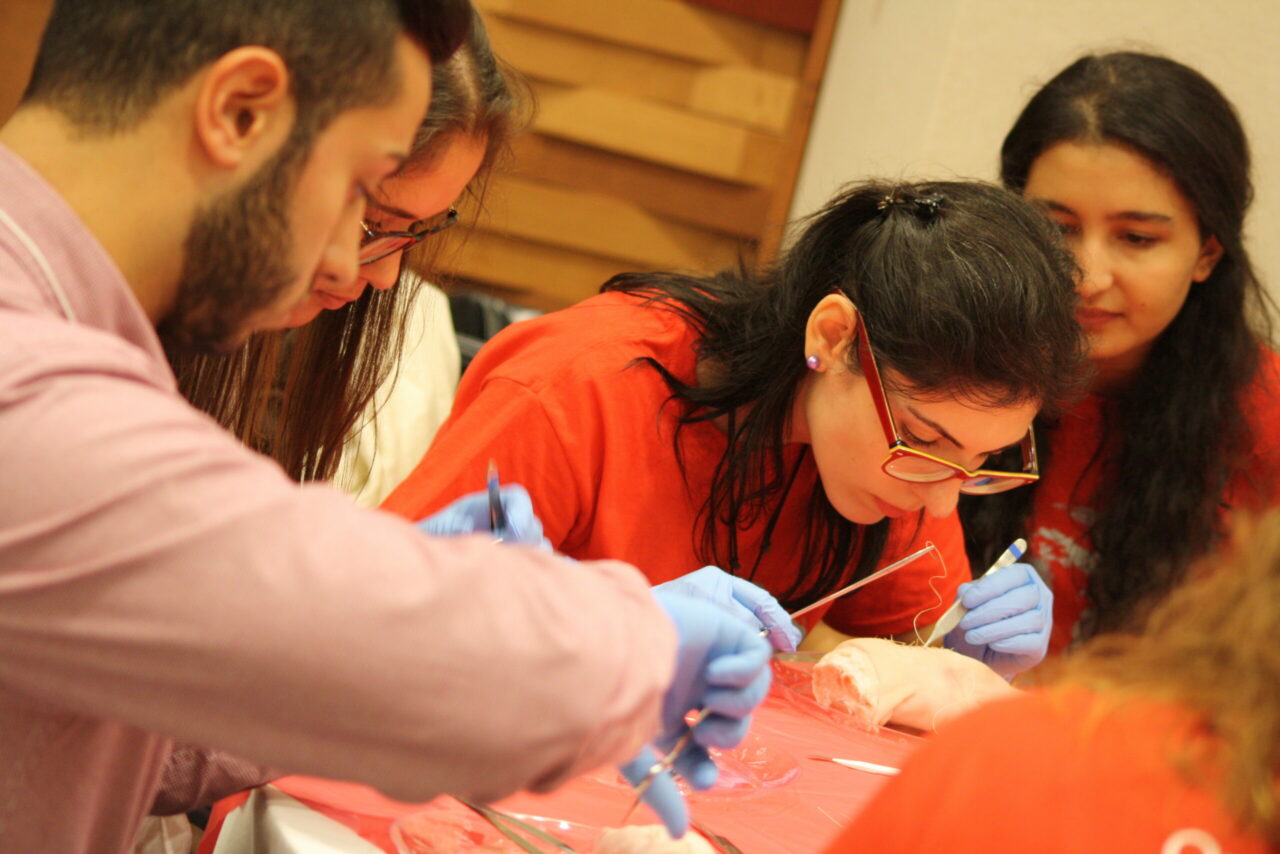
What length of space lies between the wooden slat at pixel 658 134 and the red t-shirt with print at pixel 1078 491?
4.40 ft

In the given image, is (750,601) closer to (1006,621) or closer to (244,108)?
(1006,621)

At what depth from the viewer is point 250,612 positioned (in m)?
0.57

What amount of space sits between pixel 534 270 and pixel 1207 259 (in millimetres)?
1713

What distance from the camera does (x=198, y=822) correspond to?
130 centimetres

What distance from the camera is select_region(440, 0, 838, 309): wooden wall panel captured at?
9.93 feet

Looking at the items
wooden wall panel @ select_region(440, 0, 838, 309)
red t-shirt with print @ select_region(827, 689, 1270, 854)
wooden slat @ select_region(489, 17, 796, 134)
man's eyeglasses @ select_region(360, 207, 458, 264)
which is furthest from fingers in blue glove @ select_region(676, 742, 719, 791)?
wooden slat @ select_region(489, 17, 796, 134)

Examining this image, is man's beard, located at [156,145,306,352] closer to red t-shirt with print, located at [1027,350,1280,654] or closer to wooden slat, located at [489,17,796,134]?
red t-shirt with print, located at [1027,350,1280,654]

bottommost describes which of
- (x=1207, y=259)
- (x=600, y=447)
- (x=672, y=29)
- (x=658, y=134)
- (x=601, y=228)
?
(x=600, y=447)

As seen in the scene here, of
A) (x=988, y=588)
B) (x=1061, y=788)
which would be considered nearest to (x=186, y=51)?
(x=1061, y=788)

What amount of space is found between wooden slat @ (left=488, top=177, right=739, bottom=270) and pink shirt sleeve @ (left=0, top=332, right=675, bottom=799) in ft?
8.32

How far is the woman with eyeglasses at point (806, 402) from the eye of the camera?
1.41m

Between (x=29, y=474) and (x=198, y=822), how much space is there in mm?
856

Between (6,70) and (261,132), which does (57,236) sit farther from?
(6,70)

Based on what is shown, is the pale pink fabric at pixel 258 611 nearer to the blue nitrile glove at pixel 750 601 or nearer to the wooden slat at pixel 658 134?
the blue nitrile glove at pixel 750 601
